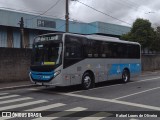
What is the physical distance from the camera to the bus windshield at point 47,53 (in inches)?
535

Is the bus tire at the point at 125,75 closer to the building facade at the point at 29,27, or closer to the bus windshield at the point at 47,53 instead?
the bus windshield at the point at 47,53

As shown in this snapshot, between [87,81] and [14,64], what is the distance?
20.3 feet

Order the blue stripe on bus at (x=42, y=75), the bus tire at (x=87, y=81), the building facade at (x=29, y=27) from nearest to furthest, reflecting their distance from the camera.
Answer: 1. the blue stripe on bus at (x=42, y=75)
2. the bus tire at (x=87, y=81)
3. the building facade at (x=29, y=27)

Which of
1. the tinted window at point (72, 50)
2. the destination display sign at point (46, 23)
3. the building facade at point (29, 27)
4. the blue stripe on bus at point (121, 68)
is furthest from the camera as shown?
the destination display sign at point (46, 23)

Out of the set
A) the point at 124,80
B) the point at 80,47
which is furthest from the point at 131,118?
the point at 124,80

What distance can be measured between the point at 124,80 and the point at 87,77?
4718 mm

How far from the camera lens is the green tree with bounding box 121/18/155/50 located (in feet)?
131

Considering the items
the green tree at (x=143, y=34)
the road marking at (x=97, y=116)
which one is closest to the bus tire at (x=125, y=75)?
the road marking at (x=97, y=116)

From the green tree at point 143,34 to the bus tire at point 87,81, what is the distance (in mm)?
25555

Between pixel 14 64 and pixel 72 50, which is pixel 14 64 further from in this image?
pixel 72 50

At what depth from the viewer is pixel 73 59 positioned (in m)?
14.3

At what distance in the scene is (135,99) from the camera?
11.7 m

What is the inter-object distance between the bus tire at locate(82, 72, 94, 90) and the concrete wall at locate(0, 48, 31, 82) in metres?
5.96

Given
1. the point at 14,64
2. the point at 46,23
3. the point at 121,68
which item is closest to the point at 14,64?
the point at 14,64
